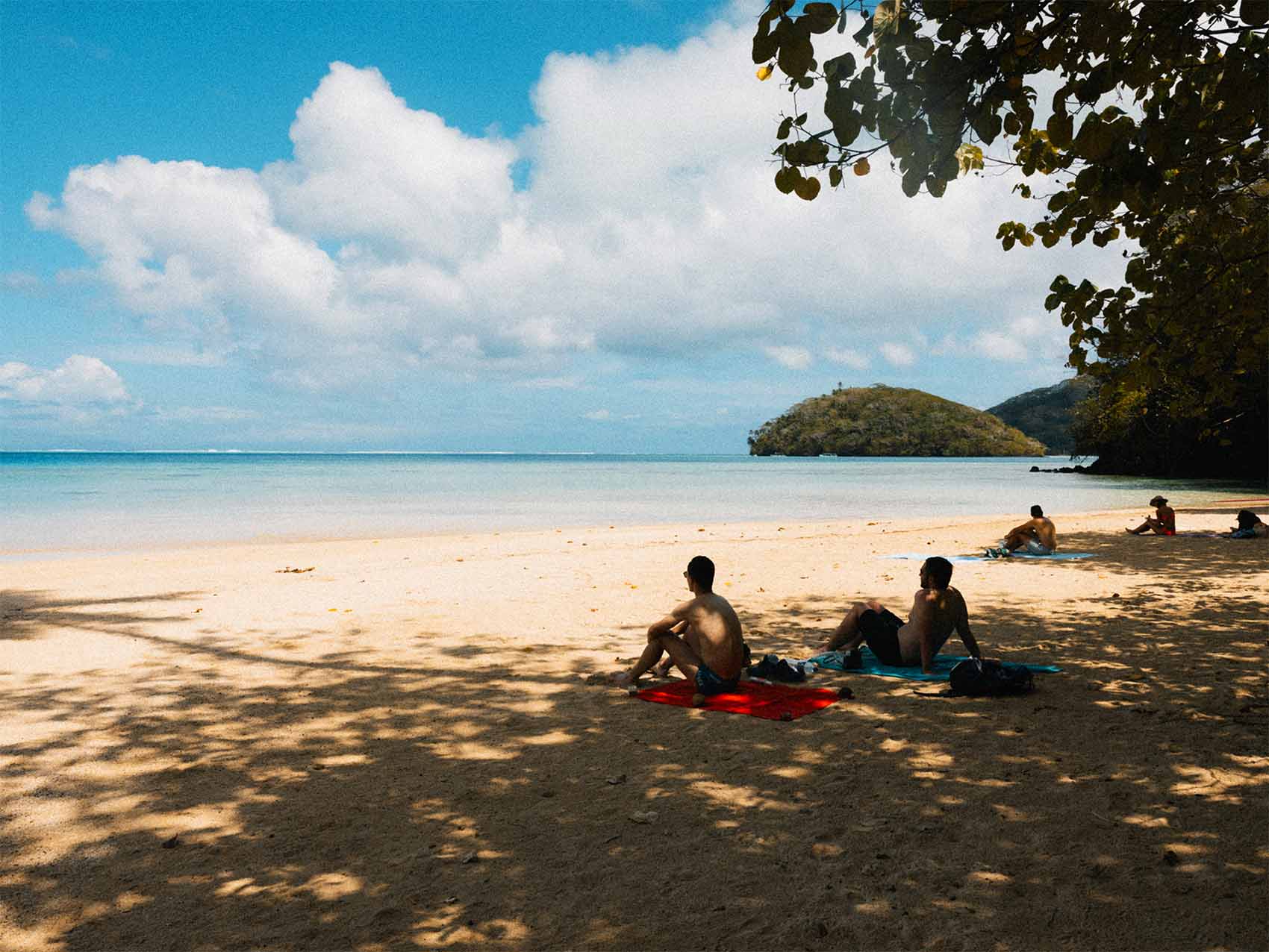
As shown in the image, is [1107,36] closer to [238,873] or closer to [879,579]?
[238,873]

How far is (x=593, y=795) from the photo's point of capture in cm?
537

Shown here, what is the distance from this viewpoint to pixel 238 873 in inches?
172

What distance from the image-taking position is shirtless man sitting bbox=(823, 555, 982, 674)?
→ 323 inches

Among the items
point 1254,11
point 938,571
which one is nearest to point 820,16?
point 1254,11

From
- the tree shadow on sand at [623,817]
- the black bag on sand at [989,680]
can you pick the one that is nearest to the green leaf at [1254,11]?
the tree shadow on sand at [623,817]

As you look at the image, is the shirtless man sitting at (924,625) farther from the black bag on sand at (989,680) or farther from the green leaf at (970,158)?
the green leaf at (970,158)


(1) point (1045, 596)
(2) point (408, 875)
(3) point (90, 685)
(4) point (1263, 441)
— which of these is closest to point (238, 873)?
(2) point (408, 875)

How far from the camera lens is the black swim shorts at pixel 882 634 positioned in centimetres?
850

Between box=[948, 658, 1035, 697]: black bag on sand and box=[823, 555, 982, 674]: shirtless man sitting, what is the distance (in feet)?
1.76

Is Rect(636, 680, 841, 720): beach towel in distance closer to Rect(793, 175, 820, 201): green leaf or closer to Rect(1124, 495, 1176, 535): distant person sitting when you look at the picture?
Rect(793, 175, 820, 201): green leaf

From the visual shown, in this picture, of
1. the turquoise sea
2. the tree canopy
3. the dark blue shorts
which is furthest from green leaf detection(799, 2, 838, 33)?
the turquoise sea

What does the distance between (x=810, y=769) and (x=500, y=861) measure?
7.34 ft

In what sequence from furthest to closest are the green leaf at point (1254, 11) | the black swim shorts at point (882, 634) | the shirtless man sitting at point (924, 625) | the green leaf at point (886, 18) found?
the black swim shorts at point (882, 634) → the shirtless man sitting at point (924, 625) → the green leaf at point (886, 18) → the green leaf at point (1254, 11)

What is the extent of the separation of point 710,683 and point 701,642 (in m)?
0.39
